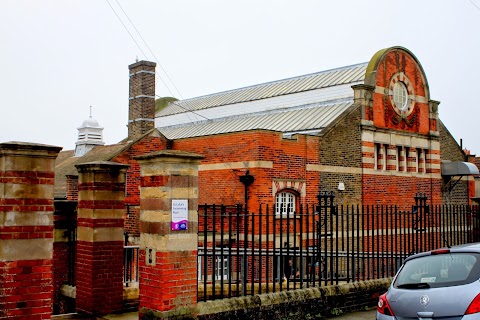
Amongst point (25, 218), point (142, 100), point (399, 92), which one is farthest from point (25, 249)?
point (399, 92)

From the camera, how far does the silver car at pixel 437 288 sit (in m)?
5.99

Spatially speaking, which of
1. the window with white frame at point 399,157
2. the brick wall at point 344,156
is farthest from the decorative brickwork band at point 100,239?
the window with white frame at point 399,157

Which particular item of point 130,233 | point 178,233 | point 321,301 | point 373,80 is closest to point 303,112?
point 373,80

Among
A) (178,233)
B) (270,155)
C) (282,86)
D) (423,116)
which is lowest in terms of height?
(178,233)

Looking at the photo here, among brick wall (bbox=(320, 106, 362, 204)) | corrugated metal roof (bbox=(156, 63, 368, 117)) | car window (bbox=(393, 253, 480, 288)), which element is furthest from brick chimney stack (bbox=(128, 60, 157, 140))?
car window (bbox=(393, 253, 480, 288))

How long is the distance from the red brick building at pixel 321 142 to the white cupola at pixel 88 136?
608 centimetres

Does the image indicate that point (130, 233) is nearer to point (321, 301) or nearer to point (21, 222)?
point (321, 301)

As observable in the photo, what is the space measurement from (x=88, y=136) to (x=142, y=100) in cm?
1222

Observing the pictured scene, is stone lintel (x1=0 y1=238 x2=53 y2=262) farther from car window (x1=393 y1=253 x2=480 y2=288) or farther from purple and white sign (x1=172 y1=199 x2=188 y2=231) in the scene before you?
car window (x1=393 y1=253 x2=480 y2=288)

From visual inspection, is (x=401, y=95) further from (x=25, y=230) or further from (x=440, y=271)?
(x=25, y=230)

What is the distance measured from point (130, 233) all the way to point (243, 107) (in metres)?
11.3

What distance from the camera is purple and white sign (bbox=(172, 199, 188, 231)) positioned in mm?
7098

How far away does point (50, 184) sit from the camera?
6.36 m

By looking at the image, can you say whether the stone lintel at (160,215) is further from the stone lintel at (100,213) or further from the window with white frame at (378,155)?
the window with white frame at (378,155)
